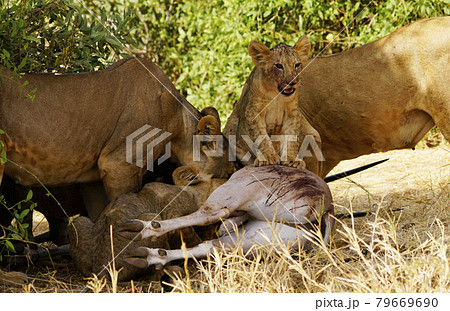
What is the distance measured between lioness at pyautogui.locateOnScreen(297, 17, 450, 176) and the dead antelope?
1.30m

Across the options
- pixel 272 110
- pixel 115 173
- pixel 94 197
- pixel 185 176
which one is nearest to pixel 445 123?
pixel 272 110

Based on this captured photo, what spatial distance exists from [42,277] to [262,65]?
1.86 m

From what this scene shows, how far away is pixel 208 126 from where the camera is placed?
438 cm

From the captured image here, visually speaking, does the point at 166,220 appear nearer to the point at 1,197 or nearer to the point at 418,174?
the point at 1,197

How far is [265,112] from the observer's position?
4.38 m

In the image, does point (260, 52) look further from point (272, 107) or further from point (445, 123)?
point (445, 123)

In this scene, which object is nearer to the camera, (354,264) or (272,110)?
(354,264)

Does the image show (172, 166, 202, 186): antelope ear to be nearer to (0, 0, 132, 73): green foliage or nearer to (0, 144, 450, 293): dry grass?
(0, 144, 450, 293): dry grass

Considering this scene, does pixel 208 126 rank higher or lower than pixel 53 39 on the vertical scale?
lower

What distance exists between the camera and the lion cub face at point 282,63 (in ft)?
13.7

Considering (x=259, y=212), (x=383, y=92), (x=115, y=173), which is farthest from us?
(x=383, y=92)

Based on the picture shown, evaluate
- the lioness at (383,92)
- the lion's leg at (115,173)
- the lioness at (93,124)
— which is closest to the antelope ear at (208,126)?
the lioness at (93,124)

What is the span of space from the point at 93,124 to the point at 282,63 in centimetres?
121

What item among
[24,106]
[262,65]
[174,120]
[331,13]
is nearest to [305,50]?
[262,65]
